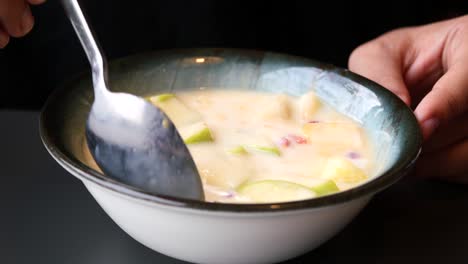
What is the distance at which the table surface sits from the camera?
84cm

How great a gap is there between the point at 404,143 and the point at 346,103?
251mm

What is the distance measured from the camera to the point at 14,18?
0.91 metres

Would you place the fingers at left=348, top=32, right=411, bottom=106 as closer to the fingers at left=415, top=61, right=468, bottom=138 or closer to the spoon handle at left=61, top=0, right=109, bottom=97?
the fingers at left=415, top=61, right=468, bottom=138

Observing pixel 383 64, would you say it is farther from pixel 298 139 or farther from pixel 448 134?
pixel 298 139

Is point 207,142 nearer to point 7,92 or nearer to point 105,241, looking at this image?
point 105,241

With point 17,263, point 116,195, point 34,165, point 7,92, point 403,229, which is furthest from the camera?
point 7,92

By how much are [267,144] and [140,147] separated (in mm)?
271

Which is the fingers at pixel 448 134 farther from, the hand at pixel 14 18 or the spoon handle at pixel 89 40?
the hand at pixel 14 18

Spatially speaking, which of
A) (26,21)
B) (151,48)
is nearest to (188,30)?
(151,48)

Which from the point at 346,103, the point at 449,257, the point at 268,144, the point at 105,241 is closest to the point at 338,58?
the point at 346,103

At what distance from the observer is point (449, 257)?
87 cm

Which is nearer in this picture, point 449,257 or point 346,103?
point 449,257

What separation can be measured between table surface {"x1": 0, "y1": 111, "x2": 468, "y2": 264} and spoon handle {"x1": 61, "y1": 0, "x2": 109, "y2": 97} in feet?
0.69

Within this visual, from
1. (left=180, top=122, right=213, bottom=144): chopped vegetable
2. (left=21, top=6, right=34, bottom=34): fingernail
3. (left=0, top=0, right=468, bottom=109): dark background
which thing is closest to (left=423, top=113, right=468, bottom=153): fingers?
(left=180, top=122, right=213, bottom=144): chopped vegetable
